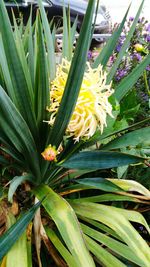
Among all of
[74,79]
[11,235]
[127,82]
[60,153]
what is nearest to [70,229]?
[11,235]

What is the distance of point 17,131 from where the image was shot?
1196 mm

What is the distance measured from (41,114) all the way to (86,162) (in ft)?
0.76

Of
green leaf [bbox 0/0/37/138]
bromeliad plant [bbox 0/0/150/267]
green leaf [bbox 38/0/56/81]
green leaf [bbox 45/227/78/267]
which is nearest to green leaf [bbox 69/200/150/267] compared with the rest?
bromeliad plant [bbox 0/0/150/267]

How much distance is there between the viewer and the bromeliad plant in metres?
1.10

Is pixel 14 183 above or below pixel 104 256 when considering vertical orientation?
above

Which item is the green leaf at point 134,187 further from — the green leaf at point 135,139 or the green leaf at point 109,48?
the green leaf at point 109,48

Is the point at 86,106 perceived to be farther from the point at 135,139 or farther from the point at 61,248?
the point at 61,248

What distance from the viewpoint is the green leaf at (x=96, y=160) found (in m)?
1.11

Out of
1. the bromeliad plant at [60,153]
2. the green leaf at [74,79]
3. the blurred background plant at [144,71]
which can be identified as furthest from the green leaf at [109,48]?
the green leaf at [74,79]

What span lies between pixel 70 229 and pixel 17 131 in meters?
0.35

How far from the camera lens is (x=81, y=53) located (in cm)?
103

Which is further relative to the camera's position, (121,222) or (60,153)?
(60,153)

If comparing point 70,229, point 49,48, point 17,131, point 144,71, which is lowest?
point 70,229

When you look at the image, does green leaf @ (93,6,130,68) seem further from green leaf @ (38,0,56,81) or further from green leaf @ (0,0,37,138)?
green leaf @ (0,0,37,138)
